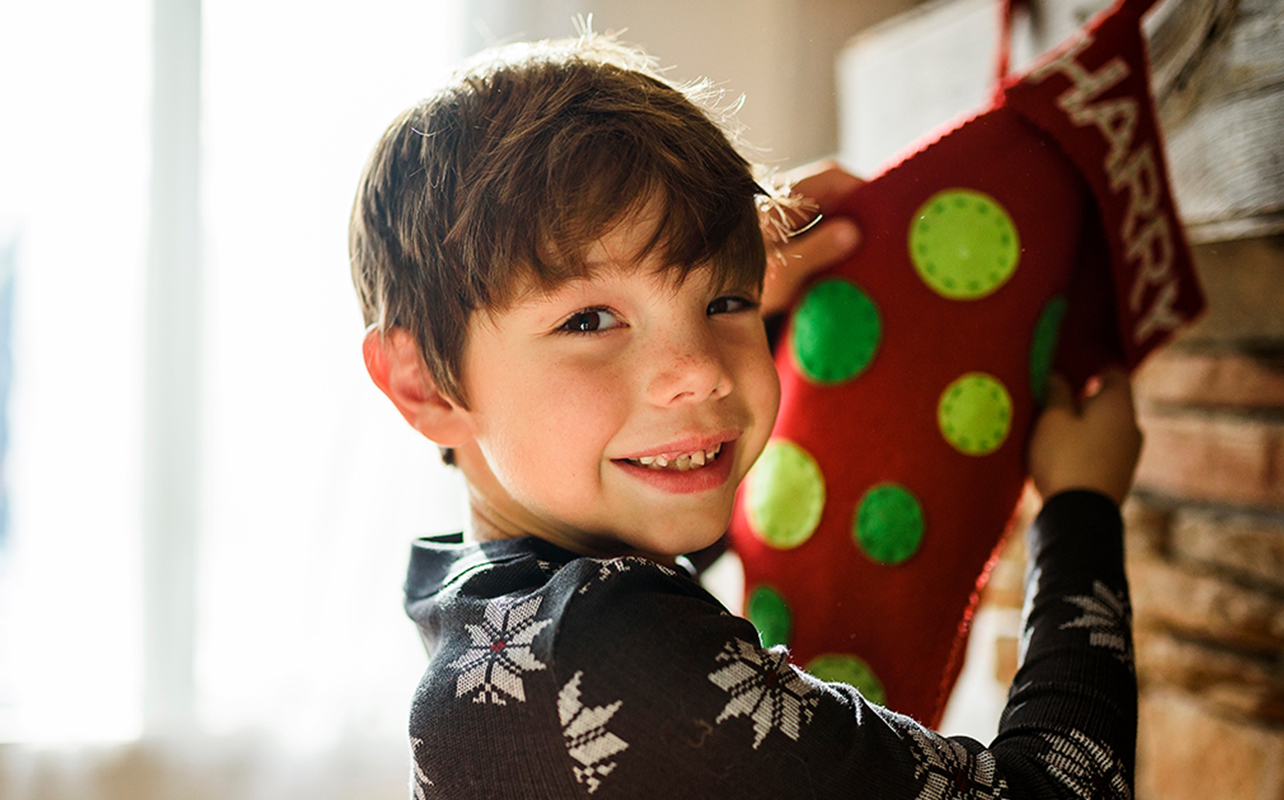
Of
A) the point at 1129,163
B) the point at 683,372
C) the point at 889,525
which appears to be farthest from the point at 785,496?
the point at 1129,163

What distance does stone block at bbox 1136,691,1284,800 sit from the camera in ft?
2.08

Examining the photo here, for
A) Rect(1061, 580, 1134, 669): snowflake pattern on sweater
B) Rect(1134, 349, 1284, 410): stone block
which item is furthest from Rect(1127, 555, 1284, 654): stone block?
Rect(1061, 580, 1134, 669): snowflake pattern on sweater

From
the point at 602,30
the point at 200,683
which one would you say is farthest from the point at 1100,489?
the point at 200,683

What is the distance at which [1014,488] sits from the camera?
576 mm

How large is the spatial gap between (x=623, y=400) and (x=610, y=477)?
0.04 meters

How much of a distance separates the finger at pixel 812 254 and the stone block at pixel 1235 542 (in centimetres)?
36

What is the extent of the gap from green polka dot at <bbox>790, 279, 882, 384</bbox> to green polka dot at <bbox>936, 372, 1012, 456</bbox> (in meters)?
0.05

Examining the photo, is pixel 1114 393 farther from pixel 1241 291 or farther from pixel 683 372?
pixel 683 372

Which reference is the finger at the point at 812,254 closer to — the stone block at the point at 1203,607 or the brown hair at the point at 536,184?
the brown hair at the point at 536,184

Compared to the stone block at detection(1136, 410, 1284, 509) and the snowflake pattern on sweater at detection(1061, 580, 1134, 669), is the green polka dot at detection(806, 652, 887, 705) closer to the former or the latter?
the snowflake pattern on sweater at detection(1061, 580, 1134, 669)

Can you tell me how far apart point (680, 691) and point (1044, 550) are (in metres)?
0.26

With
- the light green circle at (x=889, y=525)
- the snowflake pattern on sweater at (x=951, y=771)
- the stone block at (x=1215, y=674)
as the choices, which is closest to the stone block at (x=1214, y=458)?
the stone block at (x=1215, y=674)

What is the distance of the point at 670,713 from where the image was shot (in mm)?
378

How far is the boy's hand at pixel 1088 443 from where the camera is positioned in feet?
1.82
